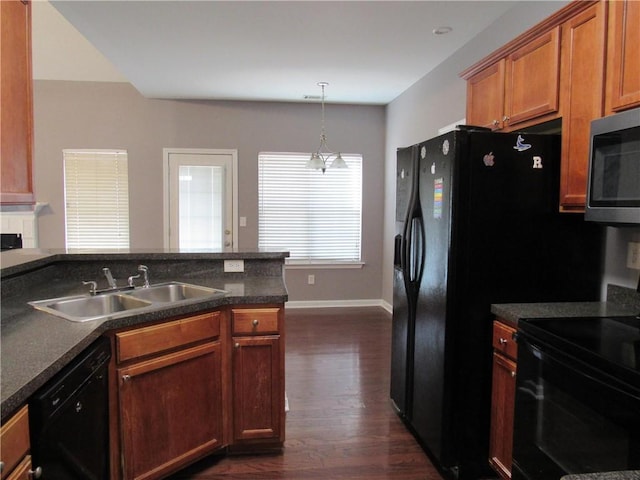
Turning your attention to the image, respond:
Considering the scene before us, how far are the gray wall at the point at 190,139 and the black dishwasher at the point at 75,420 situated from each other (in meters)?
3.98

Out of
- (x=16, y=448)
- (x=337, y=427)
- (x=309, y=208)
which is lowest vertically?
(x=337, y=427)

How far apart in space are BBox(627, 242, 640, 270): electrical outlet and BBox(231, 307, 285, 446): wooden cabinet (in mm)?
1690

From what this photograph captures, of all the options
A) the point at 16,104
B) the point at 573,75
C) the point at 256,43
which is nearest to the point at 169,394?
the point at 16,104

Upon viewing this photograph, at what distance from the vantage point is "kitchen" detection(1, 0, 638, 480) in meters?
5.22

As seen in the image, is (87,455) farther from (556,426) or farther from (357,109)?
(357,109)

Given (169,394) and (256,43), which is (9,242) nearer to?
(256,43)

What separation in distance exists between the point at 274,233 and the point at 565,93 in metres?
4.19

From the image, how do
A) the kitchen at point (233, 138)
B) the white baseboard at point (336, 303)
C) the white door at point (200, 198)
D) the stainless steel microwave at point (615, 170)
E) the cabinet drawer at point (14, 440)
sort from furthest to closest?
1. the white baseboard at point (336, 303)
2. the white door at point (200, 198)
3. the kitchen at point (233, 138)
4. the stainless steel microwave at point (615, 170)
5. the cabinet drawer at point (14, 440)

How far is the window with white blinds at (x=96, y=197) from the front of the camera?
5316 mm

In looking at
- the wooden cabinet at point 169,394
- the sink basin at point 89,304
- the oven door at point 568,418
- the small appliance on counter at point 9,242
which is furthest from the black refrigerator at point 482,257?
the small appliance on counter at point 9,242

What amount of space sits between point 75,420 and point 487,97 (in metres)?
2.66

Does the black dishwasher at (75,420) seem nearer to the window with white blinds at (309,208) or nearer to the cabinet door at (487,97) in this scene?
the cabinet door at (487,97)

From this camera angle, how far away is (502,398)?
2.02m

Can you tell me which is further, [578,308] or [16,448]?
[578,308]
